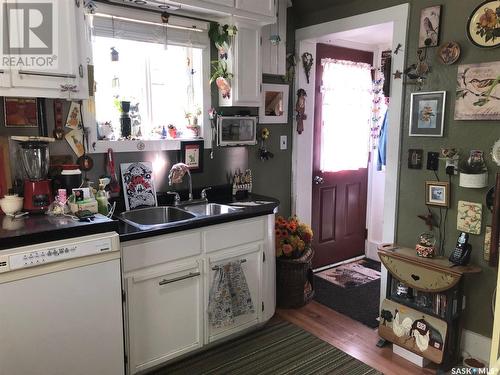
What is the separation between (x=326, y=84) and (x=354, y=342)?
7.34ft

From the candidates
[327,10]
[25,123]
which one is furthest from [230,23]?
[25,123]

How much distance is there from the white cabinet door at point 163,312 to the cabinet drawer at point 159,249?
1.8 inches

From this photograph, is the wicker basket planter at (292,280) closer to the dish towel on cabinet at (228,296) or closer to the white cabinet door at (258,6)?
the dish towel on cabinet at (228,296)

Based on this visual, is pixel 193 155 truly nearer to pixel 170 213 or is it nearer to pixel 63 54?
pixel 170 213

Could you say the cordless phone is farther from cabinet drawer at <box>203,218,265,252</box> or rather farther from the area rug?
cabinet drawer at <box>203,218,265,252</box>

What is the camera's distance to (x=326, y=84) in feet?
12.3

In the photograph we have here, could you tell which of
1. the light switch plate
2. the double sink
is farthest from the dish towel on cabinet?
the light switch plate

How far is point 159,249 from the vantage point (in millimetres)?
2262

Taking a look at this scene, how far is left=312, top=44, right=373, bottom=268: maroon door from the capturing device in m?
3.76

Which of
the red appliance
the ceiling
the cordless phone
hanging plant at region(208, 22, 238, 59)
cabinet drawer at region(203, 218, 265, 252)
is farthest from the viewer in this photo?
the ceiling

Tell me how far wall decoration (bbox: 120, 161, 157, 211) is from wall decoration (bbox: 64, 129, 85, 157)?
0.28 metres

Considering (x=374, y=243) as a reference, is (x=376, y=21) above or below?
above

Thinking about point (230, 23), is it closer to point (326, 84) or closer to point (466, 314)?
point (326, 84)

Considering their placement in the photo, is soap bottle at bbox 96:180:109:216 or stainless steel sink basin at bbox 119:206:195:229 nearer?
soap bottle at bbox 96:180:109:216
